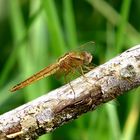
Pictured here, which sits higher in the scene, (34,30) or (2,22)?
(2,22)

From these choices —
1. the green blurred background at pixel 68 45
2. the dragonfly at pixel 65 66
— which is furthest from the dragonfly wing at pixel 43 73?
the green blurred background at pixel 68 45

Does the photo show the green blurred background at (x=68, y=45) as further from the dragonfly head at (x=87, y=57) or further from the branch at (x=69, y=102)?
the branch at (x=69, y=102)

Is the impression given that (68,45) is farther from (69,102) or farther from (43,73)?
(69,102)

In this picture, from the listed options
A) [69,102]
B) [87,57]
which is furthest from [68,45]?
[69,102]

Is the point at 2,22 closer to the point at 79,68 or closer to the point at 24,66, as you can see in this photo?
the point at 24,66

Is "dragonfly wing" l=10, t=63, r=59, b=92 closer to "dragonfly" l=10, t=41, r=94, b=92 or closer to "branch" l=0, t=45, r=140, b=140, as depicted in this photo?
"dragonfly" l=10, t=41, r=94, b=92

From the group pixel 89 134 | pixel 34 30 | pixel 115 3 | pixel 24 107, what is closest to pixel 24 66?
pixel 34 30

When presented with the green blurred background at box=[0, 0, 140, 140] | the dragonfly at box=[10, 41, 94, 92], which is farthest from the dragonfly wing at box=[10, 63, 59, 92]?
the green blurred background at box=[0, 0, 140, 140]

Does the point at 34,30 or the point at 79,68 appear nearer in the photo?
the point at 79,68
